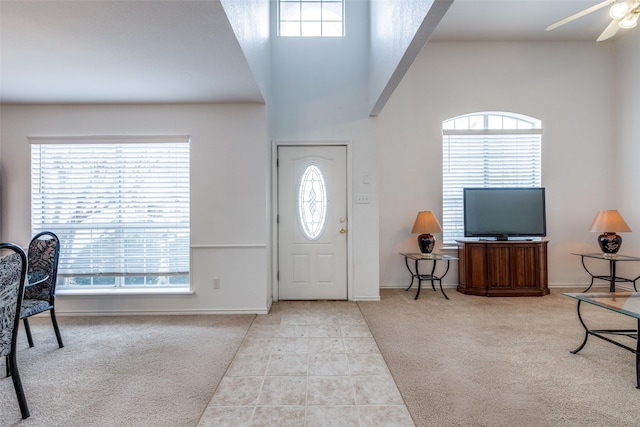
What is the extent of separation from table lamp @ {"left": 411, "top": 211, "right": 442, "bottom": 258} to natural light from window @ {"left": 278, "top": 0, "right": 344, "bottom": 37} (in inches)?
108

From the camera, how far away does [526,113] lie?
499 centimetres

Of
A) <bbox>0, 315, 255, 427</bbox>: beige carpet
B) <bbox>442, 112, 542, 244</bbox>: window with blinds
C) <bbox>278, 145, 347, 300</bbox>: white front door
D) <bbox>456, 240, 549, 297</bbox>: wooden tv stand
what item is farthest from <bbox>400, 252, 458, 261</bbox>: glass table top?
<bbox>0, 315, 255, 427</bbox>: beige carpet

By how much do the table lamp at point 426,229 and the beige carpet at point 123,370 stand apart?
7.98 feet

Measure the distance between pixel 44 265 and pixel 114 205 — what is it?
1054 millimetres

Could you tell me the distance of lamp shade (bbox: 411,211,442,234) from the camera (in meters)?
4.54

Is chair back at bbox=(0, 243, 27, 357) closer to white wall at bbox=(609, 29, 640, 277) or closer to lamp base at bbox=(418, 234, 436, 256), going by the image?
lamp base at bbox=(418, 234, 436, 256)

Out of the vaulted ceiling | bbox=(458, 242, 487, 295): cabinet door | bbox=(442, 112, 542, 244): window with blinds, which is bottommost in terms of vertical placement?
bbox=(458, 242, 487, 295): cabinet door

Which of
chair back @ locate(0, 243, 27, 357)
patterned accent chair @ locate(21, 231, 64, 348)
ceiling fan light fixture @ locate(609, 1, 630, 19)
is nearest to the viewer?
chair back @ locate(0, 243, 27, 357)

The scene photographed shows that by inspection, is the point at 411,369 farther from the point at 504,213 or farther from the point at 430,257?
the point at 504,213

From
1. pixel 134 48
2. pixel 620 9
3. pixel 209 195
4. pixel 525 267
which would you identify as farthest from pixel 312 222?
pixel 620 9

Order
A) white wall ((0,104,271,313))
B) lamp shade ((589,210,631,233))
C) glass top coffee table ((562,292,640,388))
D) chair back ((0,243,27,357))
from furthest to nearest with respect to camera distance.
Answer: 1. lamp shade ((589,210,631,233))
2. white wall ((0,104,271,313))
3. glass top coffee table ((562,292,640,388))
4. chair back ((0,243,27,357))

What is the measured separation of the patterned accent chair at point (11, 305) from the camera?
74.1 inches

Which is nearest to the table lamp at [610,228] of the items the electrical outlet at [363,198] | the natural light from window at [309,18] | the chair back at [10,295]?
the electrical outlet at [363,198]

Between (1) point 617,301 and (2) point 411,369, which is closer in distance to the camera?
(2) point 411,369
